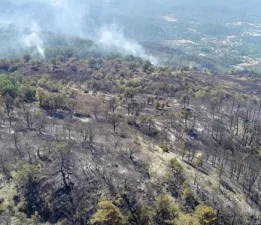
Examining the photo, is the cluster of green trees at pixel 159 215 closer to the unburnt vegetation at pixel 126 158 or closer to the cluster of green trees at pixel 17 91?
the unburnt vegetation at pixel 126 158

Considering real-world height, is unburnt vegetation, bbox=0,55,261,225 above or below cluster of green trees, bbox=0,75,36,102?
below

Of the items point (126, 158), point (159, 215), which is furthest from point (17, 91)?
point (159, 215)

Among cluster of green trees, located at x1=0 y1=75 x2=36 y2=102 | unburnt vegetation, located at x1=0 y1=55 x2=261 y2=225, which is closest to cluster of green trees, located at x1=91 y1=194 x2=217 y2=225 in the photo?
unburnt vegetation, located at x1=0 y1=55 x2=261 y2=225

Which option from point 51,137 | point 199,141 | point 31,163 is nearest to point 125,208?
point 31,163

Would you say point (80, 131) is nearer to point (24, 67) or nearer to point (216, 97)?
point (216, 97)

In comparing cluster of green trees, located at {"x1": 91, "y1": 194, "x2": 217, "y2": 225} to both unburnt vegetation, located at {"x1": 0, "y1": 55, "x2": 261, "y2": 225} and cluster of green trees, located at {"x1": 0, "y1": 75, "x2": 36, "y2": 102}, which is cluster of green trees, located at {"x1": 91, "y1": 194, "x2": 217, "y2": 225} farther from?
cluster of green trees, located at {"x1": 0, "y1": 75, "x2": 36, "y2": 102}

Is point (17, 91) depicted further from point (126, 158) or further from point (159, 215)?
point (159, 215)

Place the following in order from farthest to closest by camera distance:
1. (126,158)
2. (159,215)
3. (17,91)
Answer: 1. (17,91)
2. (126,158)
3. (159,215)

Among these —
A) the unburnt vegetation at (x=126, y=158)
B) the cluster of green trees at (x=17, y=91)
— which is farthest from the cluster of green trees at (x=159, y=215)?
the cluster of green trees at (x=17, y=91)
